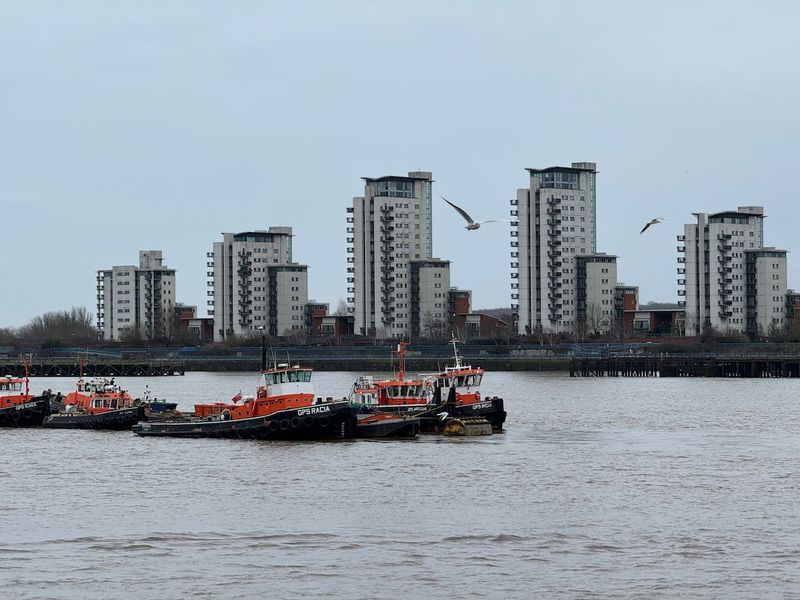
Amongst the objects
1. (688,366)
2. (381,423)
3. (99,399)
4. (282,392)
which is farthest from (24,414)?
(688,366)

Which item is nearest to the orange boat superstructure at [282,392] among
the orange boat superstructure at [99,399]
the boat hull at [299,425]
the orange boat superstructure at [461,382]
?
the boat hull at [299,425]

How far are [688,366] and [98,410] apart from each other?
103 meters

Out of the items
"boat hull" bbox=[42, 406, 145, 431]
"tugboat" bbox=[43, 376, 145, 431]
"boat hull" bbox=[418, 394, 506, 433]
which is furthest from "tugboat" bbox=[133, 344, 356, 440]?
"tugboat" bbox=[43, 376, 145, 431]

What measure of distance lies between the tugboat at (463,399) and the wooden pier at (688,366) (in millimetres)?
92794

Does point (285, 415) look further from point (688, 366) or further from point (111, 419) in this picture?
point (688, 366)

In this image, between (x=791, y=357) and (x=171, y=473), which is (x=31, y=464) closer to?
(x=171, y=473)

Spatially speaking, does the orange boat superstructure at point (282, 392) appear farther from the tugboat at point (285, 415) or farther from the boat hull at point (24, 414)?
the boat hull at point (24, 414)

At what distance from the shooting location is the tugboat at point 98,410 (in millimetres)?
Answer: 79375

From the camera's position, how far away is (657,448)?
6731cm

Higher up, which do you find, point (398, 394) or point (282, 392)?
point (282, 392)

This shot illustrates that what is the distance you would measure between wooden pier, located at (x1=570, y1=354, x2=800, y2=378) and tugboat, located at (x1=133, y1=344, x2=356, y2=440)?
102 metres

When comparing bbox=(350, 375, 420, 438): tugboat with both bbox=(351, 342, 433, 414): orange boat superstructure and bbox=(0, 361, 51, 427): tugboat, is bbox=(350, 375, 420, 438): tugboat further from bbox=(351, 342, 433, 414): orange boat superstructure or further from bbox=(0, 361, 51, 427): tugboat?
bbox=(0, 361, 51, 427): tugboat

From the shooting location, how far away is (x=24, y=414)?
→ 272 feet

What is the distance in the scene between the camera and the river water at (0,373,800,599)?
35.2 m
